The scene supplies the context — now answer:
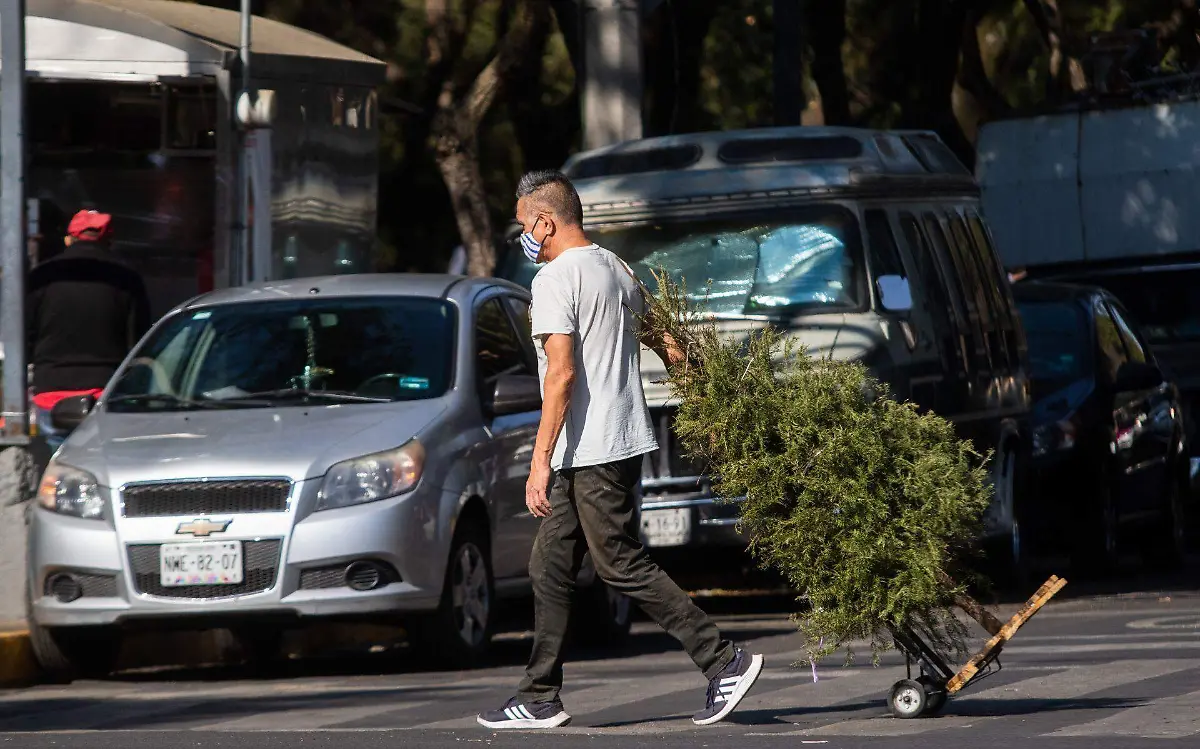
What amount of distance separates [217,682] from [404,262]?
29610mm

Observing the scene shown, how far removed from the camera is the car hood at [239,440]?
985cm

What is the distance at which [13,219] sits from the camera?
433 inches

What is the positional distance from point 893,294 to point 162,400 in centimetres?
386

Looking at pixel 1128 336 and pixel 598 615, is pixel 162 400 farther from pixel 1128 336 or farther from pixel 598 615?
pixel 1128 336

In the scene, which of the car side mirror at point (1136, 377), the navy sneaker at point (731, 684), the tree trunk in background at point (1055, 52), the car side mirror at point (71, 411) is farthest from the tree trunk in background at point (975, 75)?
the navy sneaker at point (731, 684)

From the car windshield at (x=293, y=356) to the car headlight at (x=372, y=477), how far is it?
599 mm

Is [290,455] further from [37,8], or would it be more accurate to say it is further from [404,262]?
[404,262]

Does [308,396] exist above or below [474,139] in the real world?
below

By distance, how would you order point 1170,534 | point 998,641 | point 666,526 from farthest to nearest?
point 1170,534
point 666,526
point 998,641

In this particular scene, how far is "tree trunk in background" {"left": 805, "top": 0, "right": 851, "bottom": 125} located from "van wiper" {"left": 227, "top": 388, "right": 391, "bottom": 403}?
16823mm

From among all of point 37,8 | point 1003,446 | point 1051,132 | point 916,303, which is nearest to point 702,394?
point 916,303

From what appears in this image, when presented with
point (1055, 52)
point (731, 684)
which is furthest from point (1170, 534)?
point (1055, 52)

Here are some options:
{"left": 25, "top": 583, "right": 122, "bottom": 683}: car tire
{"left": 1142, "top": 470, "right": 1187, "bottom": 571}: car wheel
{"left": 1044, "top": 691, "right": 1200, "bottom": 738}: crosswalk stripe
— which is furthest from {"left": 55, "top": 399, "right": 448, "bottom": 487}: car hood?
{"left": 1142, "top": 470, "right": 1187, "bottom": 571}: car wheel

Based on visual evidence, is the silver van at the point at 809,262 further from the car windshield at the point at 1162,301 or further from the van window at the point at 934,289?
the car windshield at the point at 1162,301
